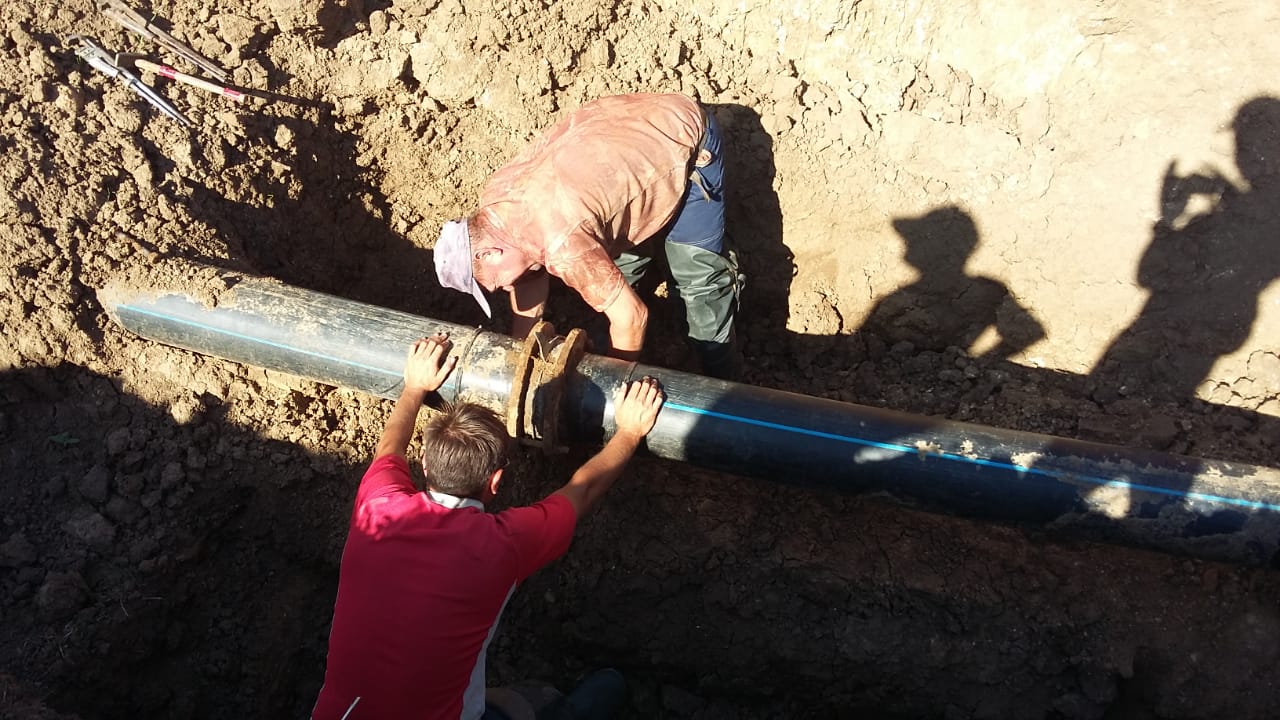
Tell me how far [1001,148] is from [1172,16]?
0.87 metres

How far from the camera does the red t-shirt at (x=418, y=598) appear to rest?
2.18m

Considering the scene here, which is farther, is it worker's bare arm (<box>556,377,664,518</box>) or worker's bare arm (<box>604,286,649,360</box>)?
worker's bare arm (<box>604,286,649,360</box>)

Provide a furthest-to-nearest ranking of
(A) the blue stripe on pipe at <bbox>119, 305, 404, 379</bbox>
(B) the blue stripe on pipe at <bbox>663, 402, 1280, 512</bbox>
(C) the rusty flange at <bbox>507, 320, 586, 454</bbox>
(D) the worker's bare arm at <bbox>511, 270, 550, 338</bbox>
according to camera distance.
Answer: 1. (D) the worker's bare arm at <bbox>511, 270, 550, 338</bbox>
2. (A) the blue stripe on pipe at <bbox>119, 305, 404, 379</bbox>
3. (C) the rusty flange at <bbox>507, 320, 586, 454</bbox>
4. (B) the blue stripe on pipe at <bbox>663, 402, 1280, 512</bbox>

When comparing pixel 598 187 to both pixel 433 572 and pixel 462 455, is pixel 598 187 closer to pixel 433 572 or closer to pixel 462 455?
pixel 462 455

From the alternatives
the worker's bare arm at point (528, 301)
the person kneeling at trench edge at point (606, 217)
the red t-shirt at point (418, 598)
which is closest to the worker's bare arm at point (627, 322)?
the person kneeling at trench edge at point (606, 217)

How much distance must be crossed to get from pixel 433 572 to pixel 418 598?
0.08m

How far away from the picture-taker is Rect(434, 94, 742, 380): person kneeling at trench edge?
3.01 m

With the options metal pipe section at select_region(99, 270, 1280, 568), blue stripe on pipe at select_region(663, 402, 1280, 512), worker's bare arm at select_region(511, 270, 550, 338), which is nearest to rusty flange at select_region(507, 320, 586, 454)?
metal pipe section at select_region(99, 270, 1280, 568)

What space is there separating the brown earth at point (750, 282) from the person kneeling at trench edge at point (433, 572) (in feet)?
3.44

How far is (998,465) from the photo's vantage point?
262 cm

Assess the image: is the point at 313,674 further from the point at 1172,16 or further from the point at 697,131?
the point at 1172,16

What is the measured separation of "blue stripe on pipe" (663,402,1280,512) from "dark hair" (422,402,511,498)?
677 mm

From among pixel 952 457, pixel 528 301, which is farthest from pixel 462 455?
pixel 952 457

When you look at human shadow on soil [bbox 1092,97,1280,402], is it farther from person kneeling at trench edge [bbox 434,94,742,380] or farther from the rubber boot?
the rubber boot
